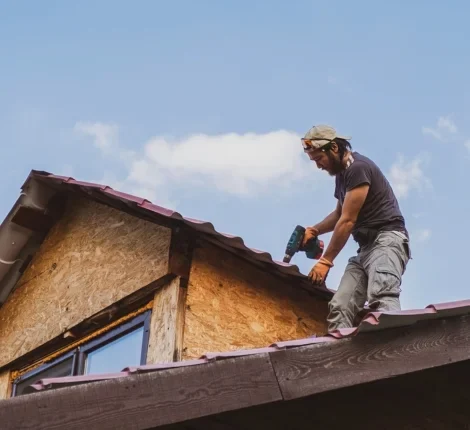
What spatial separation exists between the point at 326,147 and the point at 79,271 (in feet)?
8.52

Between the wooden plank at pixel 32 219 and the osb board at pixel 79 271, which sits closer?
the osb board at pixel 79 271

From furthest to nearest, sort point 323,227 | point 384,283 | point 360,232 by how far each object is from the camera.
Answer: point 323,227 < point 360,232 < point 384,283

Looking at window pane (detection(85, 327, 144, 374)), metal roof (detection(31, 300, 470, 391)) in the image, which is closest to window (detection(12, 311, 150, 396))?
window pane (detection(85, 327, 144, 374))

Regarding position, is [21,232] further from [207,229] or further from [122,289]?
[207,229]

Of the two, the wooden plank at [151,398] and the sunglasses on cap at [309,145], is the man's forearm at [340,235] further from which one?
the wooden plank at [151,398]

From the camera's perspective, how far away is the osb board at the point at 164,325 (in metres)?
6.79

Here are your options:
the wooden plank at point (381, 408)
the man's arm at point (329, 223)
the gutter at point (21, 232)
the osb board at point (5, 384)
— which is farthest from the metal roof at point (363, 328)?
the gutter at point (21, 232)

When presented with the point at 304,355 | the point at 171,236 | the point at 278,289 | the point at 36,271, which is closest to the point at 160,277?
the point at 171,236

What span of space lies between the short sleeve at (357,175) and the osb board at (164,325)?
1.44 metres

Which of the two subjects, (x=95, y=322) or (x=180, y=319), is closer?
(x=180, y=319)

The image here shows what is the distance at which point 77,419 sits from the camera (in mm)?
4258

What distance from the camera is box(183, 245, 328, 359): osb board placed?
6973mm

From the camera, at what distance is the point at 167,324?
693 cm

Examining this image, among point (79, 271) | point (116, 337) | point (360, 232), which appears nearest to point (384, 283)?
point (360, 232)
